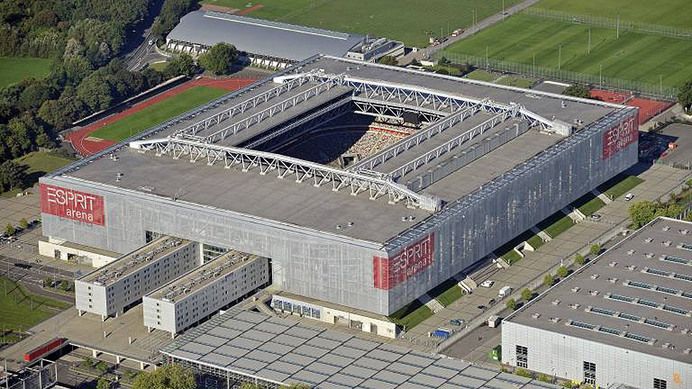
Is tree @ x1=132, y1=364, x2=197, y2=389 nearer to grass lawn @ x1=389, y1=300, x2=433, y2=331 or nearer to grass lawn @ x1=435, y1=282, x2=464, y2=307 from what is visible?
grass lawn @ x1=389, y1=300, x2=433, y2=331

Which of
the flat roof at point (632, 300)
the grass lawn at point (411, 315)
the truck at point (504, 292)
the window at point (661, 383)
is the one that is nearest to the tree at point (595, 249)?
the flat roof at point (632, 300)

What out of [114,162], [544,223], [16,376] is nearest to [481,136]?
[544,223]

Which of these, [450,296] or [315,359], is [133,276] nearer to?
[315,359]

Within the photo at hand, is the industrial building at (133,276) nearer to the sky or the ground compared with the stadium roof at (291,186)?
nearer to the ground

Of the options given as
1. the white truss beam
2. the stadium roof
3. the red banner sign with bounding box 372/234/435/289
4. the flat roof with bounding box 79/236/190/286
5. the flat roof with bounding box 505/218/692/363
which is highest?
the white truss beam

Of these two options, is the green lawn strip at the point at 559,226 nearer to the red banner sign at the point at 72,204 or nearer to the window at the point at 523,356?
the window at the point at 523,356

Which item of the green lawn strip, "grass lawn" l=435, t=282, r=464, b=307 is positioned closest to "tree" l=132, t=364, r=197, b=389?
"grass lawn" l=435, t=282, r=464, b=307
